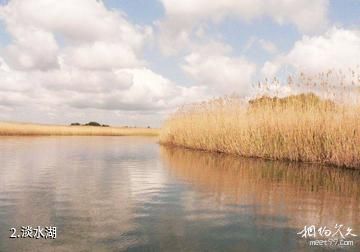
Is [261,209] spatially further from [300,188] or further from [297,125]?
[297,125]

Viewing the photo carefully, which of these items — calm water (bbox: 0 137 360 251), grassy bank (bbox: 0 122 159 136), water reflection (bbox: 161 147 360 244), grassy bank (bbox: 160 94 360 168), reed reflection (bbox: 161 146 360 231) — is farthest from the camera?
grassy bank (bbox: 0 122 159 136)

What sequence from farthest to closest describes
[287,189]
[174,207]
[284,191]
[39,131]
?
[39,131] → [287,189] → [284,191] → [174,207]

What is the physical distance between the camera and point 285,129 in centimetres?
1568

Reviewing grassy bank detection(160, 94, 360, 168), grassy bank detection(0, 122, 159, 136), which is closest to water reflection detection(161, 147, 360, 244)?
grassy bank detection(160, 94, 360, 168)

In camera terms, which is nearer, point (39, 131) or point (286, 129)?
point (286, 129)

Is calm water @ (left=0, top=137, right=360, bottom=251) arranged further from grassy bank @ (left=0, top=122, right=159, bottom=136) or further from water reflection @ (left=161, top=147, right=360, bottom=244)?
grassy bank @ (left=0, top=122, right=159, bottom=136)

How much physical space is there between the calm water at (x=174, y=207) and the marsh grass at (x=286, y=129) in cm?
164

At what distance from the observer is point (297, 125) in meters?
15.2

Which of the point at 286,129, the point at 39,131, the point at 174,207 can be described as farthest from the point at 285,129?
the point at 39,131

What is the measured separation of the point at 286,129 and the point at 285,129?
0.29ft

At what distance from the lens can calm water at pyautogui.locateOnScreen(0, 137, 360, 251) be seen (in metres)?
4.93

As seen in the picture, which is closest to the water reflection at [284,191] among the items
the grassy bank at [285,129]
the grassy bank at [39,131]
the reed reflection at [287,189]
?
the reed reflection at [287,189]

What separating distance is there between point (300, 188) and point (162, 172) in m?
4.48

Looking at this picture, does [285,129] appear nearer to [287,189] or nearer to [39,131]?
[287,189]
